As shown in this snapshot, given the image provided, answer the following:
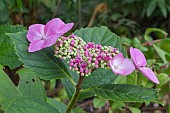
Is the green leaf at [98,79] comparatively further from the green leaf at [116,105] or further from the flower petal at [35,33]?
the green leaf at [116,105]

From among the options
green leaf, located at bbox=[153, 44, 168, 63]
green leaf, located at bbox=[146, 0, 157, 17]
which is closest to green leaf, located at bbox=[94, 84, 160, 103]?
green leaf, located at bbox=[153, 44, 168, 63]

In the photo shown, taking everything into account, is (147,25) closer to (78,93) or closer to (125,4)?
(125,4)

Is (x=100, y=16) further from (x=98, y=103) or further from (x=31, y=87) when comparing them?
(x=31, y=87)

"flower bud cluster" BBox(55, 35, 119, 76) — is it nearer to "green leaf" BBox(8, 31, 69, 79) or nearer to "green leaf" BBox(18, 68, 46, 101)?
"green leaf" BBox(8, 31, 69, 79)

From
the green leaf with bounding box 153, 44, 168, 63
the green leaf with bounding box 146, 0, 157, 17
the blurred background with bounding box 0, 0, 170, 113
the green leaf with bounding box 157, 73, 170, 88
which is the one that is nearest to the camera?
the green leaf with bounding box 157, 73, 170, 88

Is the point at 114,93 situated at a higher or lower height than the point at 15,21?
lower

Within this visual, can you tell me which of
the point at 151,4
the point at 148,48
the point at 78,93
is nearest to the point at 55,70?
the point at 78,93

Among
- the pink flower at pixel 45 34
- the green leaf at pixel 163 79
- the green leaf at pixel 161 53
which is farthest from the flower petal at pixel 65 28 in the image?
the green leaf at pixel 161 53

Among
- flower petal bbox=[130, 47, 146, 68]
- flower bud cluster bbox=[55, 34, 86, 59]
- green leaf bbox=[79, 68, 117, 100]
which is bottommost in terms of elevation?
green leaf bbox=[79, 68, 117, 100]
